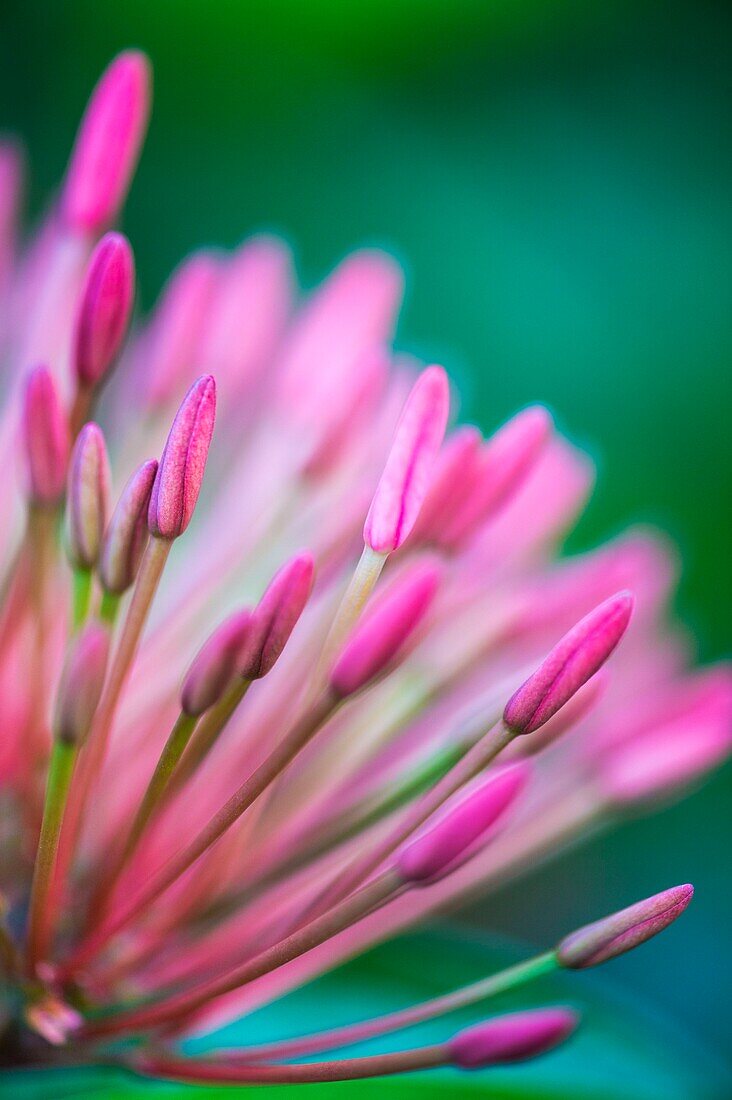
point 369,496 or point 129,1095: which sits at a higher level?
point 369,496

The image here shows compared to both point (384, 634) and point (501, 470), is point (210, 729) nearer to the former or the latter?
point (384, 634)

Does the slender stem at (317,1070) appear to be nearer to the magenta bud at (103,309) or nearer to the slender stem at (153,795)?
the slender stem at (153,795)

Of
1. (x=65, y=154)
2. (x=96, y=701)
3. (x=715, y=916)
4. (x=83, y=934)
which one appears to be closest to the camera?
(x=96, y=701)

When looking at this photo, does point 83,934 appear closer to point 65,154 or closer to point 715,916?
point 715,916

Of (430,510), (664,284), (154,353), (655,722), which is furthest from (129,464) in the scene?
(664,284)

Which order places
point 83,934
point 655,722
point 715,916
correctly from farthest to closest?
point 715,916, point 655,722, point 83,934

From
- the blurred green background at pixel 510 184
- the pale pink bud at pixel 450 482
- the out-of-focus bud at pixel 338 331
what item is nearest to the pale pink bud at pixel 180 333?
the out-of-focus bud at pixel 338 331

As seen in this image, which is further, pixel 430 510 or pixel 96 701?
pixel 430 510
